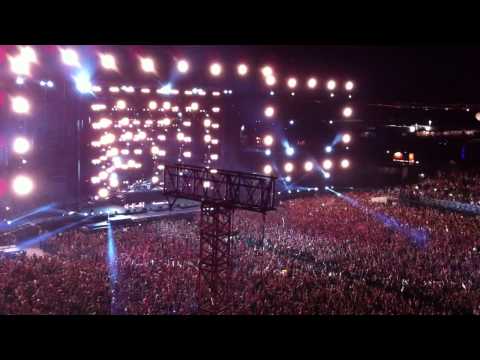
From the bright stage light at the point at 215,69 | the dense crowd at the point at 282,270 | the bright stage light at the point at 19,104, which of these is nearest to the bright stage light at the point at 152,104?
the bright stage light at the point at 215,69

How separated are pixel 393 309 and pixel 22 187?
682 inches

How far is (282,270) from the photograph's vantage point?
37.1ft

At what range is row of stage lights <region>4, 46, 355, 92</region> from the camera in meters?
17.0

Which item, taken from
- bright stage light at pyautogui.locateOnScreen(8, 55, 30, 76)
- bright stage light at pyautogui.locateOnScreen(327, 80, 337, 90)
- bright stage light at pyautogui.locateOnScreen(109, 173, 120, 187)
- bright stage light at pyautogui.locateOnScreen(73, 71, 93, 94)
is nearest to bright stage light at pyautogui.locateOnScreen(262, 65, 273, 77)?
bright stage light at pyautogui.locateOnScreen(327, 80, 337, 90)

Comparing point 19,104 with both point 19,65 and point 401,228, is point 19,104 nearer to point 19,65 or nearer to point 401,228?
point 19,65

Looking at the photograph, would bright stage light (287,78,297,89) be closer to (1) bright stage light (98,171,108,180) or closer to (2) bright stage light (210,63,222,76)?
(2) bright stage light (210,63,222,76)

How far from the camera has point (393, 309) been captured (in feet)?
29.5

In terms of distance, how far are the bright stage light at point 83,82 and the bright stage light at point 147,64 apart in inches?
124

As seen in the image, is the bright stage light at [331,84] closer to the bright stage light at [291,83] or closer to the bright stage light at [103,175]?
the bright stage light at [291,83]

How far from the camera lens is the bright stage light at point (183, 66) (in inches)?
776

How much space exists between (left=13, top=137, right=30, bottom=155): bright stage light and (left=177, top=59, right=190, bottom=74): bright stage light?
309 inches

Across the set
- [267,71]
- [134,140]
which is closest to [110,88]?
[267,71]

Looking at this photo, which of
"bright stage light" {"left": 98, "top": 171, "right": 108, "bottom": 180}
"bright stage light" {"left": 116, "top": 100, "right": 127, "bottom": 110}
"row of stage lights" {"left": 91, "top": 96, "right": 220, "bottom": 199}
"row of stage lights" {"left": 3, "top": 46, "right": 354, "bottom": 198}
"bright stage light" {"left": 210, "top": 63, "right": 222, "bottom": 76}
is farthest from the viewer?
"bright stage light" {"left": 98, "top": 171, "right": 108, "bottom": 180}
